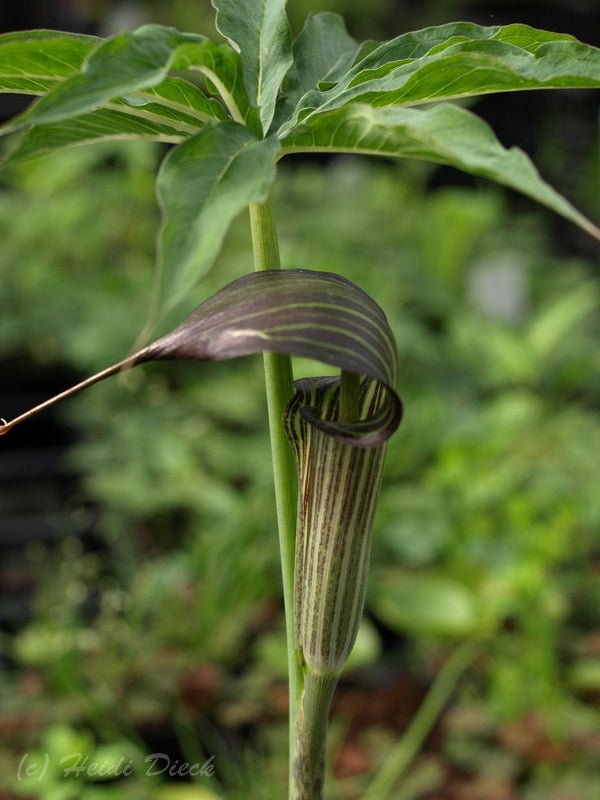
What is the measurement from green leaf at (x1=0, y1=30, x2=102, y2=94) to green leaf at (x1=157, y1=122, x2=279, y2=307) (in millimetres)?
57

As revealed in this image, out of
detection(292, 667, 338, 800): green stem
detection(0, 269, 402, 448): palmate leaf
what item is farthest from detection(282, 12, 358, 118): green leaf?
detection(292, 667, 338, 800): green stem

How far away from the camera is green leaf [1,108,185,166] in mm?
319

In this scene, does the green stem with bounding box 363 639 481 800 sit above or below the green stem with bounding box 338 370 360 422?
below

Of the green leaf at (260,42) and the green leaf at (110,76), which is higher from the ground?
the green leaf at (260,42)

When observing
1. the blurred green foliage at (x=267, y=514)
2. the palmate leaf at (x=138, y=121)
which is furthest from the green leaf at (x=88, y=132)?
the blurred green foliage at (x=267, y=514)

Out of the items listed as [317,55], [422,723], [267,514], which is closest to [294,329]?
[317,55]

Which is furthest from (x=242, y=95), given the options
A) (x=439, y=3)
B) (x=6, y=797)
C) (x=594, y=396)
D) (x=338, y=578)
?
(x=439, y=3)

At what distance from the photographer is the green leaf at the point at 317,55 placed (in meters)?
0.42

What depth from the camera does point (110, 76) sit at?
0.30 metres

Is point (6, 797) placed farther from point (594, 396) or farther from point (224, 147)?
point (594, 396)

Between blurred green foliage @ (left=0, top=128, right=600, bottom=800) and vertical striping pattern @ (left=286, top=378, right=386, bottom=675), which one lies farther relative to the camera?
blurred green foliage @ (left=0, top=128, right=600, bottom=800)

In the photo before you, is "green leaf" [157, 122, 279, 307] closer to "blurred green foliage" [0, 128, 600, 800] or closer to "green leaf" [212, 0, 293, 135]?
"green leaf" [212, 0, 293, 135]

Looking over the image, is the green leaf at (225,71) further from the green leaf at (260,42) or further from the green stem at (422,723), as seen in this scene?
the green stem at (422,723)

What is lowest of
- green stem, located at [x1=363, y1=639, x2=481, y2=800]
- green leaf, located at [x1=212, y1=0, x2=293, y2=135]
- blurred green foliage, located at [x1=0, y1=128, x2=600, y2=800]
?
green stem, located at [x1=363, y1=639, x2=481, y2=800]
